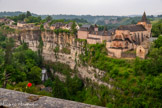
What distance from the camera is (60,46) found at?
2186 inches

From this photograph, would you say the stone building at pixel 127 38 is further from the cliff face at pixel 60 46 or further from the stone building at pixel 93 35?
the cliff face at pixel 60 46

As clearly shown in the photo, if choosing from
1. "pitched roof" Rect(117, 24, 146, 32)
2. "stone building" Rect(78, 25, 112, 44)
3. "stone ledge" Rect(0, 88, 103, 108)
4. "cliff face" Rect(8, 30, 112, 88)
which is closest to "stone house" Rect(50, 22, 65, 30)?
"cliff face" Rect(8, 30, 112, 88)

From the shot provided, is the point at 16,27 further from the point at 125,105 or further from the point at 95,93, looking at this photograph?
the point at 125,105

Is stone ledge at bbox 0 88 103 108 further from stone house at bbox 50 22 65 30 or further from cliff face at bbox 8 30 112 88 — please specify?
stone house at bbox 50 22 65 30

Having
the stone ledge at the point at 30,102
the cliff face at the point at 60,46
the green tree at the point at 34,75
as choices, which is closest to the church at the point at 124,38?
the cliff face at the point at 60,46

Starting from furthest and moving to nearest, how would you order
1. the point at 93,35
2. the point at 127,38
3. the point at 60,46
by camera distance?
the point at 60,46
the point at 93,35
the point at 127,38

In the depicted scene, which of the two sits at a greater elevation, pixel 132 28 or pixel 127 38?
pixel 132 28

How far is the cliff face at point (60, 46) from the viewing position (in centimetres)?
4244

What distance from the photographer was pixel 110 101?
32.2 metres

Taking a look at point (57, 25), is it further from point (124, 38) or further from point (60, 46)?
point (124, 38)

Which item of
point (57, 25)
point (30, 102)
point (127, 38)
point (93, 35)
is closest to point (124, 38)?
point (127, 38)

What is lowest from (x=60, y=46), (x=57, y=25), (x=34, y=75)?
(x=34, y=75)

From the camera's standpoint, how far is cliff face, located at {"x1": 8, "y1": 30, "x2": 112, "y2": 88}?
139ft

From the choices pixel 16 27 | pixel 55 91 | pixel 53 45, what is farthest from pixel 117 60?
pixel 16 27
